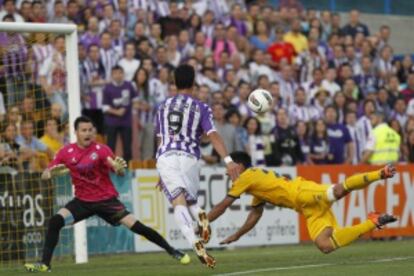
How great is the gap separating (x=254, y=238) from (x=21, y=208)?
439 centimetres

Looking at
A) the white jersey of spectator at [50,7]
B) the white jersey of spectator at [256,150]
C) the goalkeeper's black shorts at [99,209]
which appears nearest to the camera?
the goalkeeper's black shorts at [99,209]

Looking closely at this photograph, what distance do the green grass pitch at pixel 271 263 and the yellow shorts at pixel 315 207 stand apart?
0.44m

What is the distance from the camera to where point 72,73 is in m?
18.0

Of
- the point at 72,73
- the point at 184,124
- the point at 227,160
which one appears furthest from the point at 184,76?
the point at 72,73

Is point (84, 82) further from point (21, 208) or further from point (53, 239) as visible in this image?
point (53, 239)

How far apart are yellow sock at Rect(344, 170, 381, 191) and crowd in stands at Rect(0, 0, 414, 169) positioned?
231 inches

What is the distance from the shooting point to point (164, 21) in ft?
84.7

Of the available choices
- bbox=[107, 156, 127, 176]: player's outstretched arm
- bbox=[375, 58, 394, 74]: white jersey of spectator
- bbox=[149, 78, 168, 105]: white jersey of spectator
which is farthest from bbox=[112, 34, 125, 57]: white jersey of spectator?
bbox=[107, 156, 127, 176]: player's outstretched arm

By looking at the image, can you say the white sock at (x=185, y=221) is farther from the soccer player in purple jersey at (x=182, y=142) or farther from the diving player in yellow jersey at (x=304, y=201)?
the diving player in yellow jersey at (x=304, y=201)

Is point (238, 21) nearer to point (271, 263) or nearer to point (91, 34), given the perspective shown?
point (91, 34)

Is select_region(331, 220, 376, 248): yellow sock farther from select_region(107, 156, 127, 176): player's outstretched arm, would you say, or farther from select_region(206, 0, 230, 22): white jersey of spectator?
select_region(206, 0, 230, 22): white jersey of spectator

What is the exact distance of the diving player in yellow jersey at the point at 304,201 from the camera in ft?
48.3

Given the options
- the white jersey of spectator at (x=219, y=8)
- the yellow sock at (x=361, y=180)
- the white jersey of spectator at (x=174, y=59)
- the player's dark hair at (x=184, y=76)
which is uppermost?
the white jersey of spectator at (x=219, y=8)

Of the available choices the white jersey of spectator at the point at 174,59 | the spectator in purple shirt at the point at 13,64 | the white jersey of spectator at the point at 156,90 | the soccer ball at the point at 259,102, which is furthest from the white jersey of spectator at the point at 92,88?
the soccer ball at the point at 259,102
